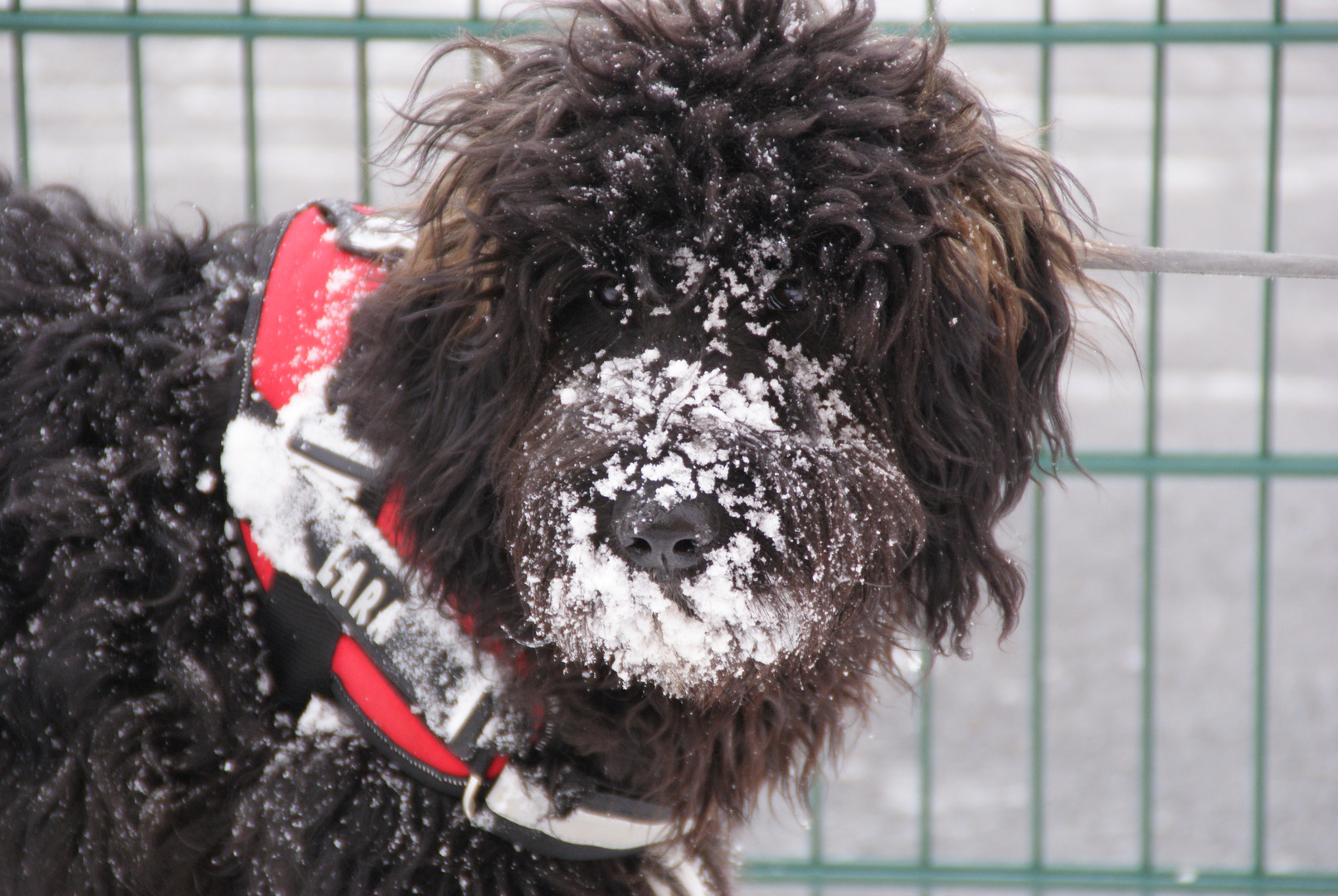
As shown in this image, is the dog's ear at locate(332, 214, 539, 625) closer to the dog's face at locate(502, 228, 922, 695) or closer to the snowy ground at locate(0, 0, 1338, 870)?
the dog's face at locate(502, 228, 922, 695)

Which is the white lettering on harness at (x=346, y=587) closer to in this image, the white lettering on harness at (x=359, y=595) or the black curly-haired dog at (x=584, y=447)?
the white lettering on harness at (x=359, y=595)

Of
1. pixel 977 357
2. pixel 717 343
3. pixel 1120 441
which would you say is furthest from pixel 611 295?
pixel 1120 441

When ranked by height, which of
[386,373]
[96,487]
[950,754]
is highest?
[386,373]

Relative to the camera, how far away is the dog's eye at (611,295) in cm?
170

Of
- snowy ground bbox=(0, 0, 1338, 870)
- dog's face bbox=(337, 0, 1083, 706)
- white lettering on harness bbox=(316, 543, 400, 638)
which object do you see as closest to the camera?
dog's face bbox=(337, 0, 1083, 706)

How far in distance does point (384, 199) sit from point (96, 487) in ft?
8.24

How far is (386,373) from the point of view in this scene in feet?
6.05

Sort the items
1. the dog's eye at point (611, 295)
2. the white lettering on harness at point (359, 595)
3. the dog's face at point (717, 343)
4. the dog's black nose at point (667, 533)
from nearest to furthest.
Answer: the dog's black nose at point (667, 533) → the dog's face at point (717, 343) → the dog's eye at point (611, 295) → the white lettering on harness at point (359, 595)

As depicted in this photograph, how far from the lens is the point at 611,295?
171 cm

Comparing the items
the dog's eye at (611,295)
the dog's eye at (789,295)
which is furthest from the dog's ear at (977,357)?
the dog's eye at (611,295)

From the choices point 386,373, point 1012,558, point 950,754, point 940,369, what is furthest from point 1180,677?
point 386,373

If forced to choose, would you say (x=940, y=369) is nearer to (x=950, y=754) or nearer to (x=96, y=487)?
(x=96, y=487)

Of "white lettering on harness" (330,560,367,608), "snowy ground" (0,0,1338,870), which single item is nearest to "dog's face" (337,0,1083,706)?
"white lettering on harness" (330,560,367,608)

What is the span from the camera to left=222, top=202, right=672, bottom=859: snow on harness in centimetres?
186
